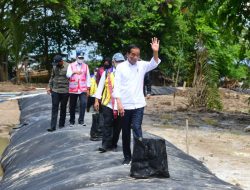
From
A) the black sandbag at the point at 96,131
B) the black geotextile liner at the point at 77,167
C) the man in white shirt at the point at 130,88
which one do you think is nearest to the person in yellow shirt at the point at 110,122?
the black geotextile liner at the point at 77,167

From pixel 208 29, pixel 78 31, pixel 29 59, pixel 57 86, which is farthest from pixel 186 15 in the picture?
Result: pixel 29 59

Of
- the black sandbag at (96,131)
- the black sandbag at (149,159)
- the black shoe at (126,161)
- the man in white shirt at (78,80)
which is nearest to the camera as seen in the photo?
the black sandbag at (149,159)

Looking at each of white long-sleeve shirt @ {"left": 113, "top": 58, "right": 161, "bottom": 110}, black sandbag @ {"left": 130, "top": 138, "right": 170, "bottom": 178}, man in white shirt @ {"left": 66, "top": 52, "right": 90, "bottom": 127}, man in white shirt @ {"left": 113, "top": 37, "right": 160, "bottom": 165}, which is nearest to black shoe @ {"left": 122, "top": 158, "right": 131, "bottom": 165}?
man in white shirt @ {"left": 113, "top": 37, "right": 160, "bottom": 165}

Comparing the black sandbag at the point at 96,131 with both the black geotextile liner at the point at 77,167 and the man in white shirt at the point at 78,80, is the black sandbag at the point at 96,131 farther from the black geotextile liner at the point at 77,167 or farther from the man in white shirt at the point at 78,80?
the man in white shirt at the point at 78,80

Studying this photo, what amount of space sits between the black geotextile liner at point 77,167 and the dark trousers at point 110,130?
0.61ft

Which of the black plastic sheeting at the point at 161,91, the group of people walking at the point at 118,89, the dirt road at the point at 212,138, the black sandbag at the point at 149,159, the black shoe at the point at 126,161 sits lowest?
the dirt road at the point at 212,138

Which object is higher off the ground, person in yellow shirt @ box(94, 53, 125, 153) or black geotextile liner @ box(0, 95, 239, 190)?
person in yellow shirt @ box(94, 53, 125, 153)

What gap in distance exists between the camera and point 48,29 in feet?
113

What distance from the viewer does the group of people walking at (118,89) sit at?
655cm

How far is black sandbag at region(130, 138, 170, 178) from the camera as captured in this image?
5660 mm

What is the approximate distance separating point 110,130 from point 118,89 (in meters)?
1.23

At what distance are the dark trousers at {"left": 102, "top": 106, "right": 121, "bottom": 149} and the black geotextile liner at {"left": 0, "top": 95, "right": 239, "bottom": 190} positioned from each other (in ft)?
0.61

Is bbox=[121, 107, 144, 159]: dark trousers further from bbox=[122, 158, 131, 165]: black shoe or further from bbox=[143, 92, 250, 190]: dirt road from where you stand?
bbox=[143, 92, 250, 190]: dirt road

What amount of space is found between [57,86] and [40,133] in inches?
37.7
